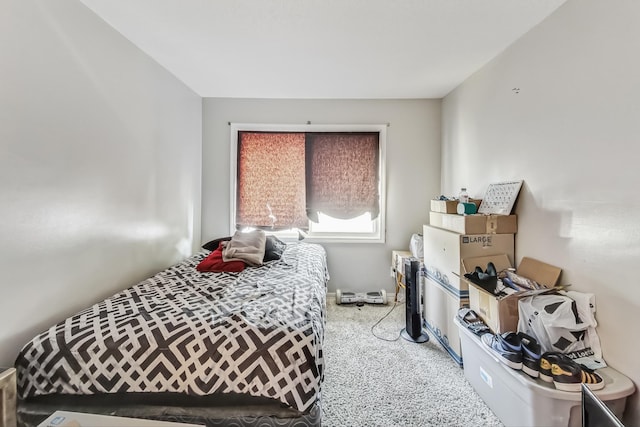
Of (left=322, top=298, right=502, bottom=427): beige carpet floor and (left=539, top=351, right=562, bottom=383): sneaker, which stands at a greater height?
(left=539, top=351, right=562, bottom=383): sneaker

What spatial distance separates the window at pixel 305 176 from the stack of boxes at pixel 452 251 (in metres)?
1.01

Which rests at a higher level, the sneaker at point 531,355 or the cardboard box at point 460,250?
the cardboard box at point 460,250

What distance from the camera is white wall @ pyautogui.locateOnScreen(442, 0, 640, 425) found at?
4.30ft

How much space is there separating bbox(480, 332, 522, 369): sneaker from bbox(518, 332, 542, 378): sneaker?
0.02 m

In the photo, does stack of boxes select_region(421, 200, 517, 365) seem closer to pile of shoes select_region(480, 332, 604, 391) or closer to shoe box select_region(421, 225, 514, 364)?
shoe box select_region(421, 225, 514, 364)

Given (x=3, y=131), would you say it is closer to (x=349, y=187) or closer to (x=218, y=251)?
(x=218, y=251)

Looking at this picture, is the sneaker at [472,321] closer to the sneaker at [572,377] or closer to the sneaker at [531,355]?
the sneaker at [531,355]

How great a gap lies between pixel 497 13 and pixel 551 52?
0.42 metres

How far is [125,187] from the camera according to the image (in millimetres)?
2104

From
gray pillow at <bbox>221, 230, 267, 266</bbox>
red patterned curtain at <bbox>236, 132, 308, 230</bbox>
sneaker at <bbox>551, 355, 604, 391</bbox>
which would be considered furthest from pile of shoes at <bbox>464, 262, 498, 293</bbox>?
red patterned curtain at <bbox>236, 132, 308, 230</bbox>

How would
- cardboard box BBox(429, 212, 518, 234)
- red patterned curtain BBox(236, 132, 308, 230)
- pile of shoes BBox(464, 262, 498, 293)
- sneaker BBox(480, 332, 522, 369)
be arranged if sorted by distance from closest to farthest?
sneaker BBox(480, 332, 522, 369) < pile of shoes BBox(464, 262, 498, 293) < cardboard box BBox(429, 212, 518, 234) < red patterned curtain BBox(236, 132, 308, 230)

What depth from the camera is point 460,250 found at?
2.10 m

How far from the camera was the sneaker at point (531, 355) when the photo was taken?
1377mm

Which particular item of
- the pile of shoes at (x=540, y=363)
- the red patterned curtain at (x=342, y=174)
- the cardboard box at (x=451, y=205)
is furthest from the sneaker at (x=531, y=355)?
the red patterned curtain at (x=342, y=174)
